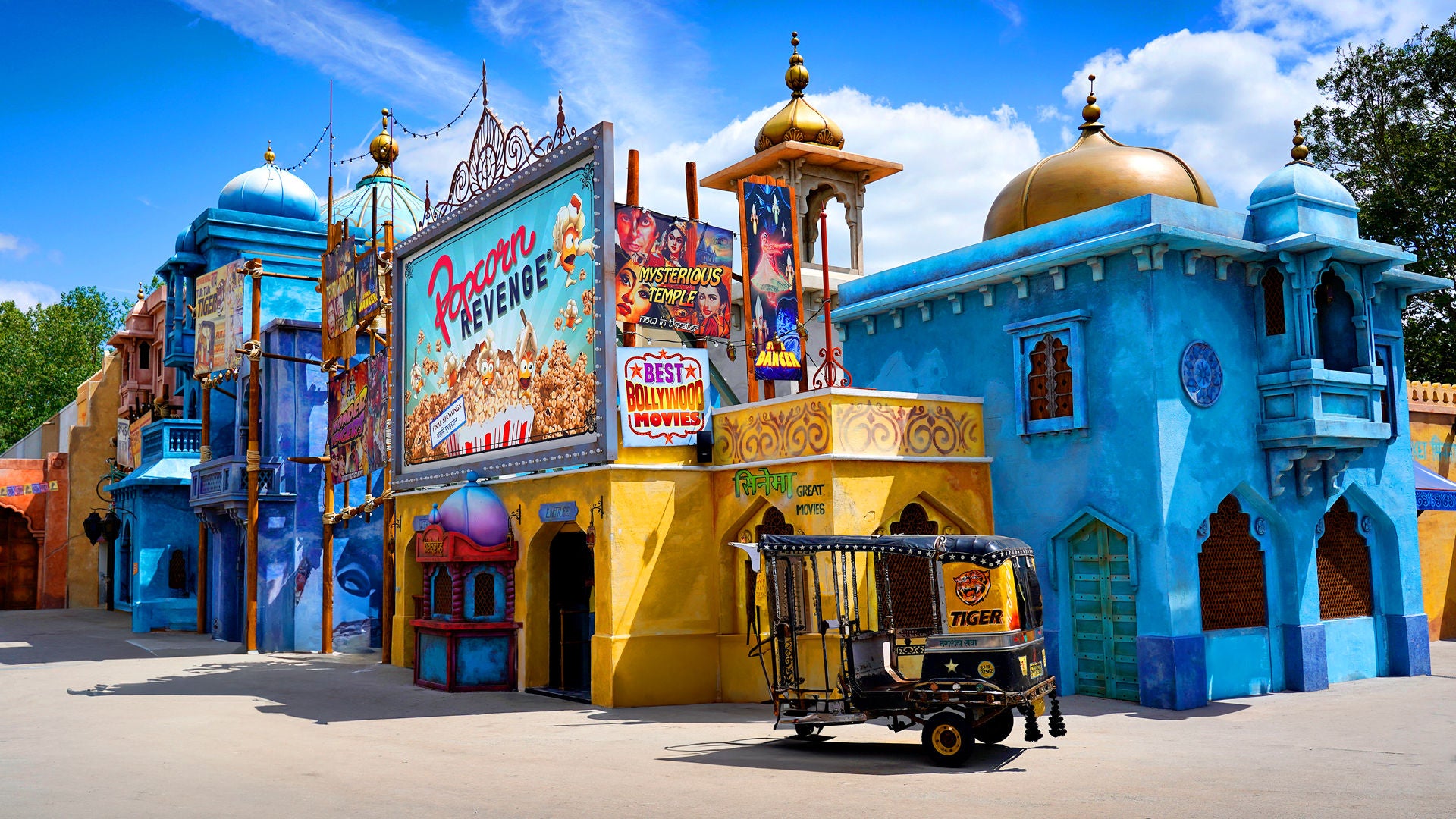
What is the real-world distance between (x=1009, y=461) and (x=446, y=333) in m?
9.78

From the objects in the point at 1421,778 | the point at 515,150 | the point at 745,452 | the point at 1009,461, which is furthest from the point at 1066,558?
the point at 515,150

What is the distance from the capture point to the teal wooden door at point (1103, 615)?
1532 cm

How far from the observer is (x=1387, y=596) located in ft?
58.2

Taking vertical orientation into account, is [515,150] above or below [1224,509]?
above

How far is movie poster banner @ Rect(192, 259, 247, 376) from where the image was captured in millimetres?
29297

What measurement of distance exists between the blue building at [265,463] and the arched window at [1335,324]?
17601mm

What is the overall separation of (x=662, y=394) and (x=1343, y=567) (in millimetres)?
10175

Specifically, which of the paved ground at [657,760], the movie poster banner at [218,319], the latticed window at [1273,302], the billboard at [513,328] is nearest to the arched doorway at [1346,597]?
the paved ground at [657,760]

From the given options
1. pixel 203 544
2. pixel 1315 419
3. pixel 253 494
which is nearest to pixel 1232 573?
pixel 1315 419

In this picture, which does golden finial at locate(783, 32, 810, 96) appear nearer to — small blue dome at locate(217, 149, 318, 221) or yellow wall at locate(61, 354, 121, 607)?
small blue dome at locate(217, 149, 318, 221)

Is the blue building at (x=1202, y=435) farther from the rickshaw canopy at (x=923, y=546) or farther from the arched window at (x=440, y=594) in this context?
the arched window at (x=440, y=594)

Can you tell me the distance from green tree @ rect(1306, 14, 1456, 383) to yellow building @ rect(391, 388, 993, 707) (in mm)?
18622

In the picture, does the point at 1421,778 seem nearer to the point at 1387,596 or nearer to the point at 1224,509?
the point at 1224,509

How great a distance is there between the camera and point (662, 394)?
53.6 feet
